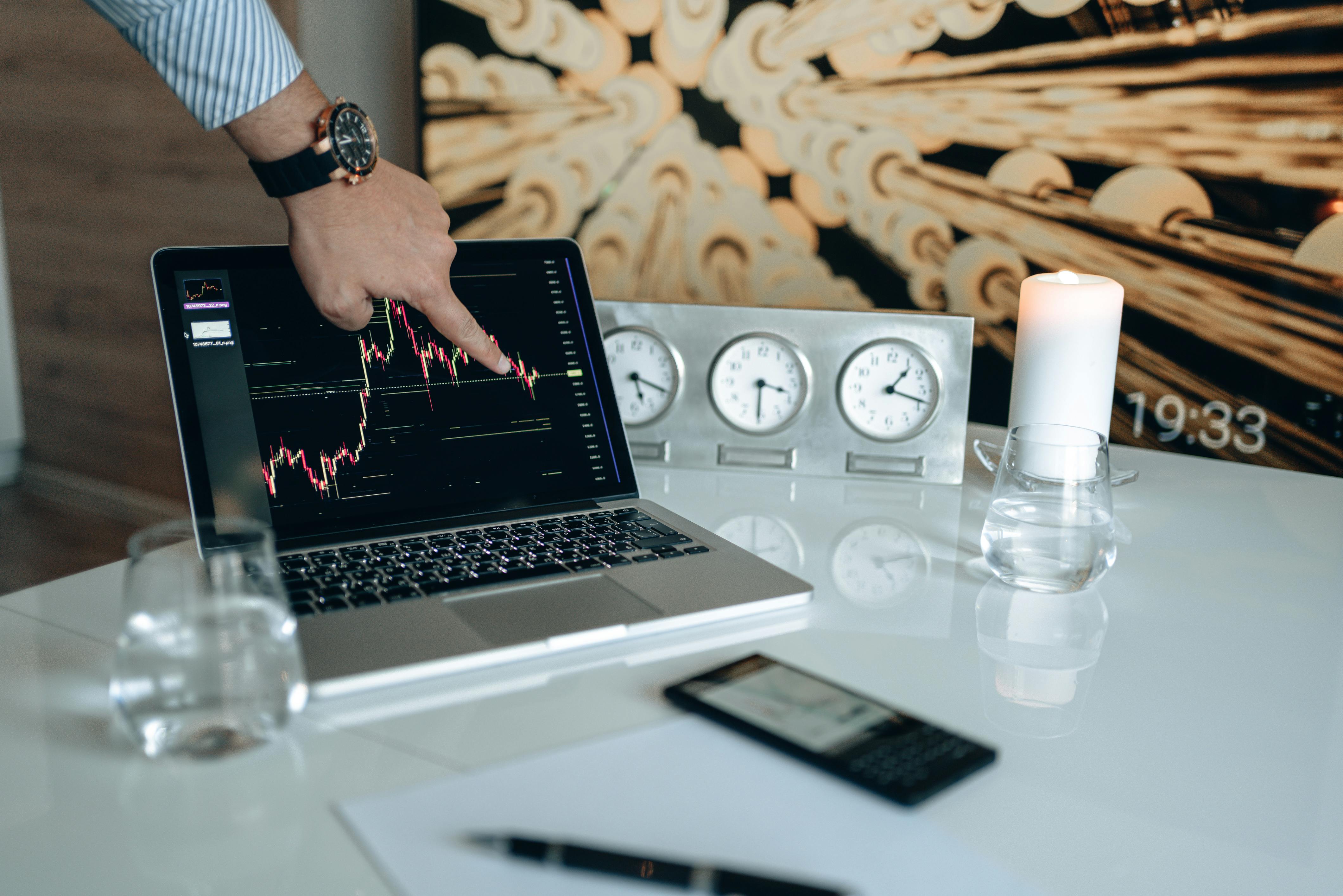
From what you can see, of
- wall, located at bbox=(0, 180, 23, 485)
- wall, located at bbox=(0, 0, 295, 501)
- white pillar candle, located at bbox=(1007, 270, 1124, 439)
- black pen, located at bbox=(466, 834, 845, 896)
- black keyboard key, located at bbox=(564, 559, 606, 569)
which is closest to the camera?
black pen, located at bbox=(466, 834, 845, 896)

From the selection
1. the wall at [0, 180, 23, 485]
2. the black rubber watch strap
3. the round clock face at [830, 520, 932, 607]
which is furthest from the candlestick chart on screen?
the wall at [0, 180, 23, 485]

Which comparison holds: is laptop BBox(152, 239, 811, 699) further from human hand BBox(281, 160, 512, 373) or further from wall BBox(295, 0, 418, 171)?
wall BBox(295, 0, 418, 171)

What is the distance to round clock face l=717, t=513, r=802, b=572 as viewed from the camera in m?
0.91

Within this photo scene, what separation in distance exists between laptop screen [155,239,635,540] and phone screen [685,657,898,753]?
37 cm

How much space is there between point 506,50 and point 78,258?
5.58 feet

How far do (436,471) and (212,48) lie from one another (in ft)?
1.28

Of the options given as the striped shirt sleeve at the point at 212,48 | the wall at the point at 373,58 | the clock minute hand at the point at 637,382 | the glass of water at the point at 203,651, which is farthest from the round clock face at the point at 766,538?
the wall at the point at 373,58

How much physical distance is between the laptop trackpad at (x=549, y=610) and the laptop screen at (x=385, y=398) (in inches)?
7.1

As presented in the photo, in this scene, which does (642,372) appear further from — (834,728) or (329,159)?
(834,728)

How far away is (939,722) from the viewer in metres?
0.62

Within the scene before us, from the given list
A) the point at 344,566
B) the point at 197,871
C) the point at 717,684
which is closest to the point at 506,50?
the point at 344,566

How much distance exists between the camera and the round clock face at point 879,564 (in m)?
0.83

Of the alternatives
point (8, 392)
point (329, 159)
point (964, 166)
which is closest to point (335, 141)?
point (329, 159)

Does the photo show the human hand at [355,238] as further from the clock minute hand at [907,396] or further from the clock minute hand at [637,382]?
the clock minute hand at [907,396]
